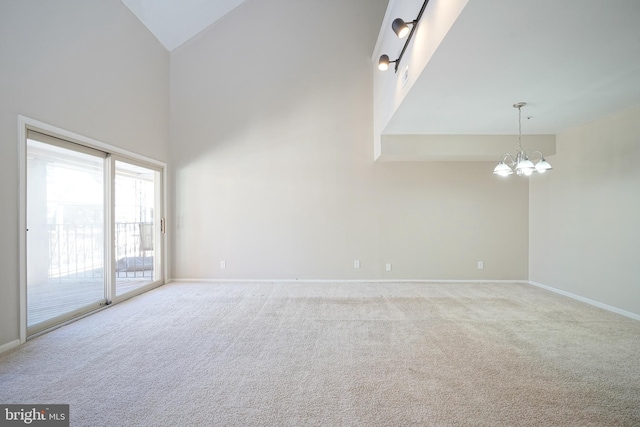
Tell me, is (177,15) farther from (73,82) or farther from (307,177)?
(307,177)

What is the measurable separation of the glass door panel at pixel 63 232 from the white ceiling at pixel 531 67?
414 cm

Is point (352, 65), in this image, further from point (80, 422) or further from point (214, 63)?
point (80, 422)

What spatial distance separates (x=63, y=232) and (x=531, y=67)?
→ 17.2 ft

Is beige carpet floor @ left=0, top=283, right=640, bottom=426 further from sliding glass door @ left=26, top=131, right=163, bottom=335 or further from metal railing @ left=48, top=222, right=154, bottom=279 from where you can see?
metal railing @ left=48, top=222, right=154, bottom=279

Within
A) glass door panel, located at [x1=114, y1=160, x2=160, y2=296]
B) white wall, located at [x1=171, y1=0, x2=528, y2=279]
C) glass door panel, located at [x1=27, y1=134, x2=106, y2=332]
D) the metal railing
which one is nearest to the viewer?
glass door panel, located at [x1=27, y1=134, x2=106, y2=332]

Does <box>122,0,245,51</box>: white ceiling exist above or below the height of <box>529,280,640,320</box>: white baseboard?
above

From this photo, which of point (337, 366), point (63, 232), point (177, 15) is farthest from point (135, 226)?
point (337, 366)

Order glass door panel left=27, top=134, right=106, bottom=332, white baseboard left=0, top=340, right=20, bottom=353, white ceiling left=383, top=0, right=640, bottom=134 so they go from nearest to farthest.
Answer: white ceiling left=383, top=0, right=640, bottom=134
white baseboard left=0, top=340, right=20, bottom=353
glass door panel left=27, top=134, right=106, bottom=332

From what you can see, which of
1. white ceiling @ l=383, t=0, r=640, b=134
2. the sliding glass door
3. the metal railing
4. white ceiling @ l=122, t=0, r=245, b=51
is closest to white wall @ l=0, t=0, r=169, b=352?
white ceiling @ l=122, t=0, r=245, b=51

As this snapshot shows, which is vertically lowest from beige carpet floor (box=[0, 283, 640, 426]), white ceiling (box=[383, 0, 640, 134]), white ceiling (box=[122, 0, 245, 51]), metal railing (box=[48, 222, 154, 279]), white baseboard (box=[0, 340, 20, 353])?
beige carpet floor (box=[0, 283, 640, 426])

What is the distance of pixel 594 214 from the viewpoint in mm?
4016

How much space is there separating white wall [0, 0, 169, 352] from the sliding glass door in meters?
0.29

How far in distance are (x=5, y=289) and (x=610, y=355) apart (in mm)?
5594

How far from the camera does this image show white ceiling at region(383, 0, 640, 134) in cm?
181
